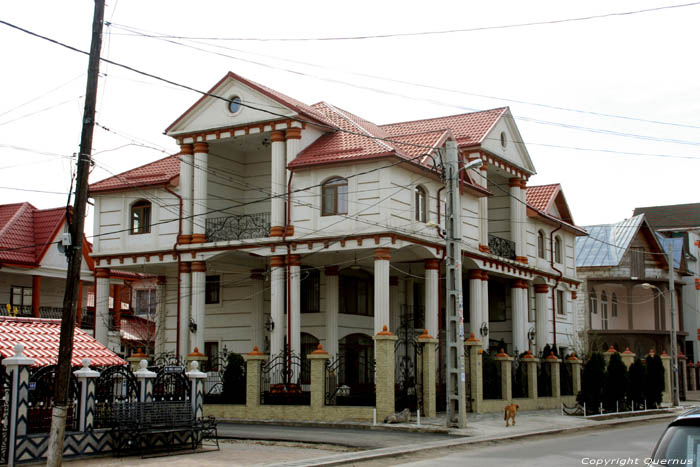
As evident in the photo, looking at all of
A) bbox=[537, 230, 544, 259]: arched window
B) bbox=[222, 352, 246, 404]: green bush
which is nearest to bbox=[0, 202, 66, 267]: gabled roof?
bbox=[222, 352, 246, 404]: green bush

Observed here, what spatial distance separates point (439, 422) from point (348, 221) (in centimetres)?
803

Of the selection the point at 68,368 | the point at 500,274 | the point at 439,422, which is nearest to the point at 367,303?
the point at 500,274

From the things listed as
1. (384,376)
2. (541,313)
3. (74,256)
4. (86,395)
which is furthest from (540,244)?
(74,256)

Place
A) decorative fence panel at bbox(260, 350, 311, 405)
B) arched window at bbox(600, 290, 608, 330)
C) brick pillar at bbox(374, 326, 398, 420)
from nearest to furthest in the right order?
1. brick pillar at bbox(374, 326, 398, 420)
2. decorative fence panel at bbox(260, 350, 311, 405)
3. arched window at bbox(600, 290, 608, 330)

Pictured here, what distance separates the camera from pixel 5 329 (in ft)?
60.6

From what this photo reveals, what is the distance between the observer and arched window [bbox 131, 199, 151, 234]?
114 ft

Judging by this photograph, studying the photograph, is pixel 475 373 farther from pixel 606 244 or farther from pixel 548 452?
pixel 606 244

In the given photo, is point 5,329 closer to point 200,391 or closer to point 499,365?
point 200,391

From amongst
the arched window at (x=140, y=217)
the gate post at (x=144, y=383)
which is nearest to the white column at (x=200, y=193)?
the arched window at (x=140, y=217)

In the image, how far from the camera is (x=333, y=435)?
23.2 meters

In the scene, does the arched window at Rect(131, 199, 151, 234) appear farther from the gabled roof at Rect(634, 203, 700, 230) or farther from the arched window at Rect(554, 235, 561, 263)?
the gabled roof at Rect(634, 203, 700, 230)

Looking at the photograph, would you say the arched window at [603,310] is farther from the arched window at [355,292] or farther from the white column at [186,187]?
the white column at [186,187]

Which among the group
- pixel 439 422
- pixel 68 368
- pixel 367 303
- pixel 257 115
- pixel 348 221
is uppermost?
pixel 257 115

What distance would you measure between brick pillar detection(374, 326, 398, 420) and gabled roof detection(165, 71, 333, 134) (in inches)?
393
